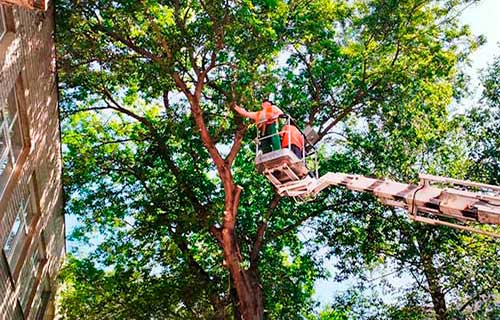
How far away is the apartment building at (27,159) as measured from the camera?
9.75m

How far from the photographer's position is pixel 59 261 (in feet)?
51.8

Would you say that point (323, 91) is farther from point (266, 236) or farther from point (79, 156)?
point (79, 156)

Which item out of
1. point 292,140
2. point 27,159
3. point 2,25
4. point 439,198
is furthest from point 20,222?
point 439,198

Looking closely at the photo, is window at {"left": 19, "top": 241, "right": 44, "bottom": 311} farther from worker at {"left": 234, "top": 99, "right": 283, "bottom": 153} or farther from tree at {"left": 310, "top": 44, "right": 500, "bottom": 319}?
tree at {"left": 310, "top": 44, "right": 500, "bottom": 319}

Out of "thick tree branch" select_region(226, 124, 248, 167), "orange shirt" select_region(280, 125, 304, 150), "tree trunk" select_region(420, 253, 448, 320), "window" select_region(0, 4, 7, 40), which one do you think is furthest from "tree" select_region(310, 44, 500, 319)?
"window" select_region(0, 4, 7, 40)

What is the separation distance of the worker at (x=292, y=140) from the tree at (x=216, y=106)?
3.10 metres

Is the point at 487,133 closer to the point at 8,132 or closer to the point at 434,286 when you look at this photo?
the point at 434,286

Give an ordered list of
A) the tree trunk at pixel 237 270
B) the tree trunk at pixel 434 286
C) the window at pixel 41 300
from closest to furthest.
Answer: the tree trunk at pixel 237 270 → the window at pixel 41 300 → the tree trunk at pixel 434 286

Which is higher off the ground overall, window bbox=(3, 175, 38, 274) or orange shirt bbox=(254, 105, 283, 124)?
window bbox=(3, 175, 38, 274)

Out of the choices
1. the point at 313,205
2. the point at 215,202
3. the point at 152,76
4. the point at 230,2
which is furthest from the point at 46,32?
the point at 313,205

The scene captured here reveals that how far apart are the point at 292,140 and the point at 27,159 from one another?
548 cm

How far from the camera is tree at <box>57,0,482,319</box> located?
43.6 ft

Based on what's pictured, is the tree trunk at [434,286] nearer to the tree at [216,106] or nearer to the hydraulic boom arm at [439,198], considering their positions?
the tree at [216,106]

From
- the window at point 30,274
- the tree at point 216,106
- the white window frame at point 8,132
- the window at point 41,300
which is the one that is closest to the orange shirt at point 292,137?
the tree at point 216,106
